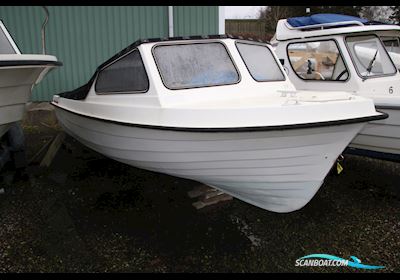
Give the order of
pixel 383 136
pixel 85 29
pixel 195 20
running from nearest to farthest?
1. pixel 383 136
2. pixel 85 29
3. pixel 195 20

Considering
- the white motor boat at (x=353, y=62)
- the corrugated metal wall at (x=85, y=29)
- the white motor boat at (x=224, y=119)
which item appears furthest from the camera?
the corrugated metal wall at (x=85, y=29)

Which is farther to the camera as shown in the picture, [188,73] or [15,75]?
[15,75]

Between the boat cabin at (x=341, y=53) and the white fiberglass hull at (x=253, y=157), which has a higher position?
the boat cabin at (x=341, y=53)

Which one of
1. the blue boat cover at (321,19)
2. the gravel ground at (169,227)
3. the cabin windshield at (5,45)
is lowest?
the gravel ground at (169,227)

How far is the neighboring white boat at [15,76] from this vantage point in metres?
2.99

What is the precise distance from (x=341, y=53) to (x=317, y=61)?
0.42 meters

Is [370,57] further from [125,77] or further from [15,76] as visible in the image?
[15,76]

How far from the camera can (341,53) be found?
4.18 metres

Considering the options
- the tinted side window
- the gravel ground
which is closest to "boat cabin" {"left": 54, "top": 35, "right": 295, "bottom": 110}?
the tinted side window

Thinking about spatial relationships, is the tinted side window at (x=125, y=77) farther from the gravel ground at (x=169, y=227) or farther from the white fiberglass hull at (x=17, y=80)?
the gravel ground at (x=169, y=227)

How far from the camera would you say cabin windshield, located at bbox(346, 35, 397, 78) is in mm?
4164

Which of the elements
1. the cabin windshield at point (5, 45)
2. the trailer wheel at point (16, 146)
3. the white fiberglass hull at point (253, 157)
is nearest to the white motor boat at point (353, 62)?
the white fiberglass hull at point (253, 157)

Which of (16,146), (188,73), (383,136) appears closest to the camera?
(188,73)

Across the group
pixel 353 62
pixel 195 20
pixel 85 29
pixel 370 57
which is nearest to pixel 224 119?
pixel 353 62
